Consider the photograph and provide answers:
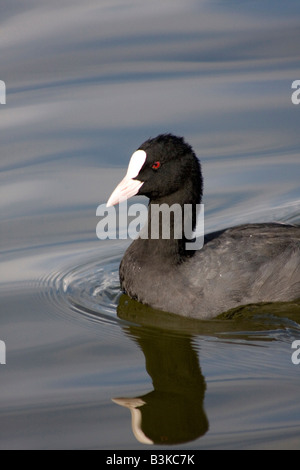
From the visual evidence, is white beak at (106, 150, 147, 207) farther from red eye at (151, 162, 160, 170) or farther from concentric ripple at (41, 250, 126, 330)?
concentric ripple at (41, 250, 126, 330)

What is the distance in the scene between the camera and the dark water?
211 inches

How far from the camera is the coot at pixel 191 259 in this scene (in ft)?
21.7

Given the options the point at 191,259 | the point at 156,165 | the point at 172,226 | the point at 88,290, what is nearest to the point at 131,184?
the point at 156,165

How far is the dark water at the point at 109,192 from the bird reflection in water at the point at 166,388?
1 cm

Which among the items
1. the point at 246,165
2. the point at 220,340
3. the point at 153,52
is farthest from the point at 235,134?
the point at 220,340

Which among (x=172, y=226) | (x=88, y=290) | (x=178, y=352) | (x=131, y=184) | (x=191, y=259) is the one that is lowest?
(x=178, y=352)

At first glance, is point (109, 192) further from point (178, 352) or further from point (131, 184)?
point (178, 352)

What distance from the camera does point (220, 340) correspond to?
245 inches

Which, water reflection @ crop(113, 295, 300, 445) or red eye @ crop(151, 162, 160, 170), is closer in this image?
water reflection @ crop(113, 295, 300, 445)

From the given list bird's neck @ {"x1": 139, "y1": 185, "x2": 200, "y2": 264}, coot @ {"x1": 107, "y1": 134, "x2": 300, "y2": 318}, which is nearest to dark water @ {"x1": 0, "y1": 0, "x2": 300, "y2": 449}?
coot @ {"x1": 107, "y1": 134, "x2": 300, "y2": 318}

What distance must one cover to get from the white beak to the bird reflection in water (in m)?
0.82

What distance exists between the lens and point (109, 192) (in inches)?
328

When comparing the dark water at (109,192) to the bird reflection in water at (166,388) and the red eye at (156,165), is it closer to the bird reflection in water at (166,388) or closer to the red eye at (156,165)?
the bird reflection in water at (166,388)

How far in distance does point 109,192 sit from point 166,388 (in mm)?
3015
